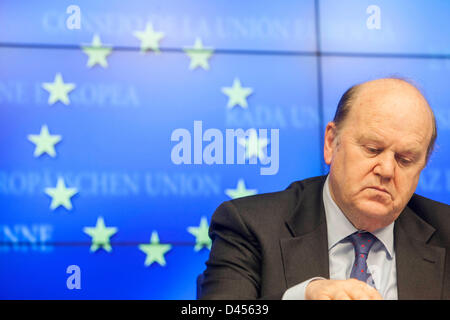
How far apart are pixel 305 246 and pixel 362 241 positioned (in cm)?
21

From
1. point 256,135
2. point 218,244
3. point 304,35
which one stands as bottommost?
point 218,244

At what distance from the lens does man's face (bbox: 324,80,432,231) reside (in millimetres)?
1639

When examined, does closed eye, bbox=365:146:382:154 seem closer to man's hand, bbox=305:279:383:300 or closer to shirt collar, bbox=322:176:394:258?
shirt collar, bbox=322:176:394:258

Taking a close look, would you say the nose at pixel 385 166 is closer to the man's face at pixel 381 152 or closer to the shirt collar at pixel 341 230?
the man's face at pixel 381 152

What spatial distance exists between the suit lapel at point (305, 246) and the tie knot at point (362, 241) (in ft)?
0.34

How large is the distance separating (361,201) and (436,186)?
103 cm

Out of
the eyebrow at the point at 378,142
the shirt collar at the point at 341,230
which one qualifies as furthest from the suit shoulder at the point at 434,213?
the eyebrow at the point at 378,142

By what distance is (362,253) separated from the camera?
1700 millimetres

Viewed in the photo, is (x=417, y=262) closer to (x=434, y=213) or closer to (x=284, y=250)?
(x=434, y=213)

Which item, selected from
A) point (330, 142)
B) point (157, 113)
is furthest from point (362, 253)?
point (157, 113)

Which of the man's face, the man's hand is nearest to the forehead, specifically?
the man's face

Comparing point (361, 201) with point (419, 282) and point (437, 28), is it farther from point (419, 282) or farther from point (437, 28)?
point (437, 28)

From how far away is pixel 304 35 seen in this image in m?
2.53
